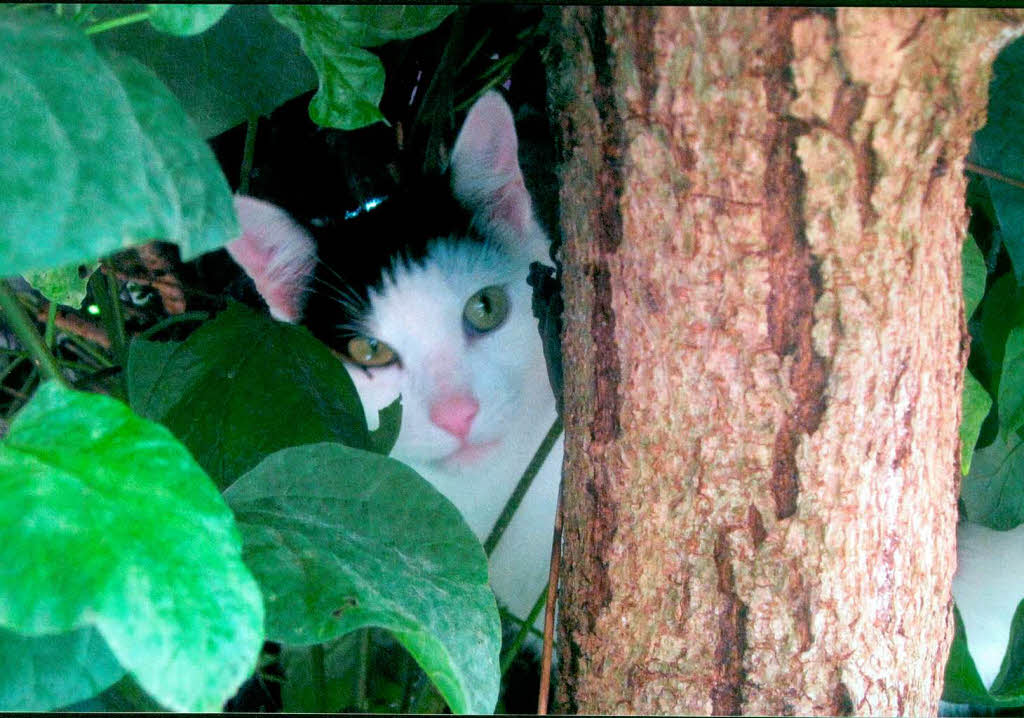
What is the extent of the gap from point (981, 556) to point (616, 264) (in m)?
0.66

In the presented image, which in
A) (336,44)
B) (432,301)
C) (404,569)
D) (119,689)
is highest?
(336,44)

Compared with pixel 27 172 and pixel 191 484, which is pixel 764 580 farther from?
pixel 27 172

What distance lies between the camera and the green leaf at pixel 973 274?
0.65 m

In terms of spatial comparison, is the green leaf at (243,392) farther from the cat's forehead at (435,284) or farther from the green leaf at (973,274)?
the green leaf at (973,274)

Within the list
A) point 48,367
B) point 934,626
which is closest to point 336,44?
point 48,367

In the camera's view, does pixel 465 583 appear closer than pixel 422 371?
Yes

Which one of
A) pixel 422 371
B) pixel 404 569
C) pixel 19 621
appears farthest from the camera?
pixel 422 371

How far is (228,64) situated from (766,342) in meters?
0.46

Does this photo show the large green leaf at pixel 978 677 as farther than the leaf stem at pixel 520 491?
No

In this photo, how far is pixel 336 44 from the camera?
51 cm

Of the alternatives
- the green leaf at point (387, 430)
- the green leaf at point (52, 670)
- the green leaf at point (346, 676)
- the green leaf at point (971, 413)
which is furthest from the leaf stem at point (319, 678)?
the green leaf at point (971, 413)

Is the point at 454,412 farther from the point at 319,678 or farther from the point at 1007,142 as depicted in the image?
the point at 1007,142

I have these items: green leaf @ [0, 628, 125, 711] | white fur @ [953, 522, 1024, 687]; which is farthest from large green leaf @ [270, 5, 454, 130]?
white fur @ [953, 522, 1024, 687]

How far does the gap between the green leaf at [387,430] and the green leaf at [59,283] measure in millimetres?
273
